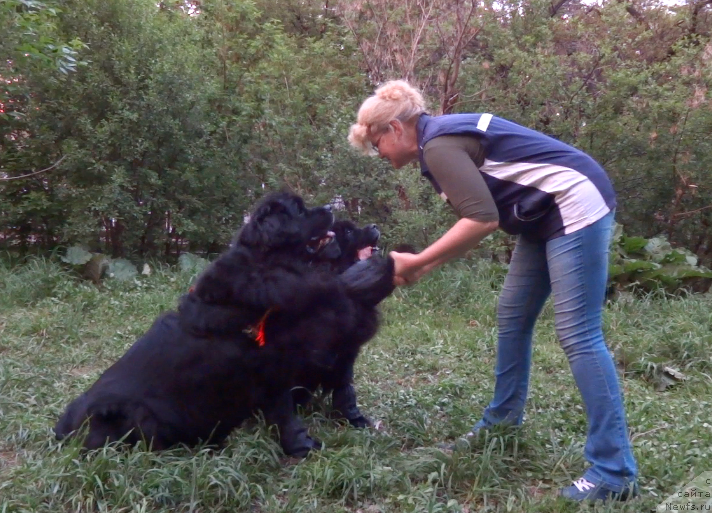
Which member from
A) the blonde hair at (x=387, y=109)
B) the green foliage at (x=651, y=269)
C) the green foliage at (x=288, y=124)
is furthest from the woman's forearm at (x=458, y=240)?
the green foliage at (x=288, y=124)

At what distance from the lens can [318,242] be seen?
3627mm

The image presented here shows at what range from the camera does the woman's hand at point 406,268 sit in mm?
3168

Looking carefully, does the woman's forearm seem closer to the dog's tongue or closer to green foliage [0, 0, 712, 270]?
the dog's tongue

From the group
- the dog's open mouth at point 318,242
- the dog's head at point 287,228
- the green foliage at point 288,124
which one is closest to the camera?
the dog's head at point 287,228

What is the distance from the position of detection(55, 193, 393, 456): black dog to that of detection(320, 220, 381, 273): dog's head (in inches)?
13.3

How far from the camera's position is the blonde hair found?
3.14m

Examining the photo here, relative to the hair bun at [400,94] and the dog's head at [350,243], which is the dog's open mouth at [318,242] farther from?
the hair bun at [400,94]

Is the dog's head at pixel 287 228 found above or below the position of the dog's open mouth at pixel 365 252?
above

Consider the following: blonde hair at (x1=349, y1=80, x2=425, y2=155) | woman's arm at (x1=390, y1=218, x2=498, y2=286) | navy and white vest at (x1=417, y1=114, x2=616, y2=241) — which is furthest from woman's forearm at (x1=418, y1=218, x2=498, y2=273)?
blonde hair at (x1=349, y1=80, x2=425, y2=155)

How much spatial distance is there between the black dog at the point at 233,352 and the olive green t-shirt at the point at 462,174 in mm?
589

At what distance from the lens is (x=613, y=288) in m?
6.74

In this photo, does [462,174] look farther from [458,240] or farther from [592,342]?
[592,342]

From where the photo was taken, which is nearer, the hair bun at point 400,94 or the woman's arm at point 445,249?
the woman's arm at point 445,249

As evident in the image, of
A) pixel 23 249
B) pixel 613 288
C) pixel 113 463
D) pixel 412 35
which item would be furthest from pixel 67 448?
pixel 412 35
